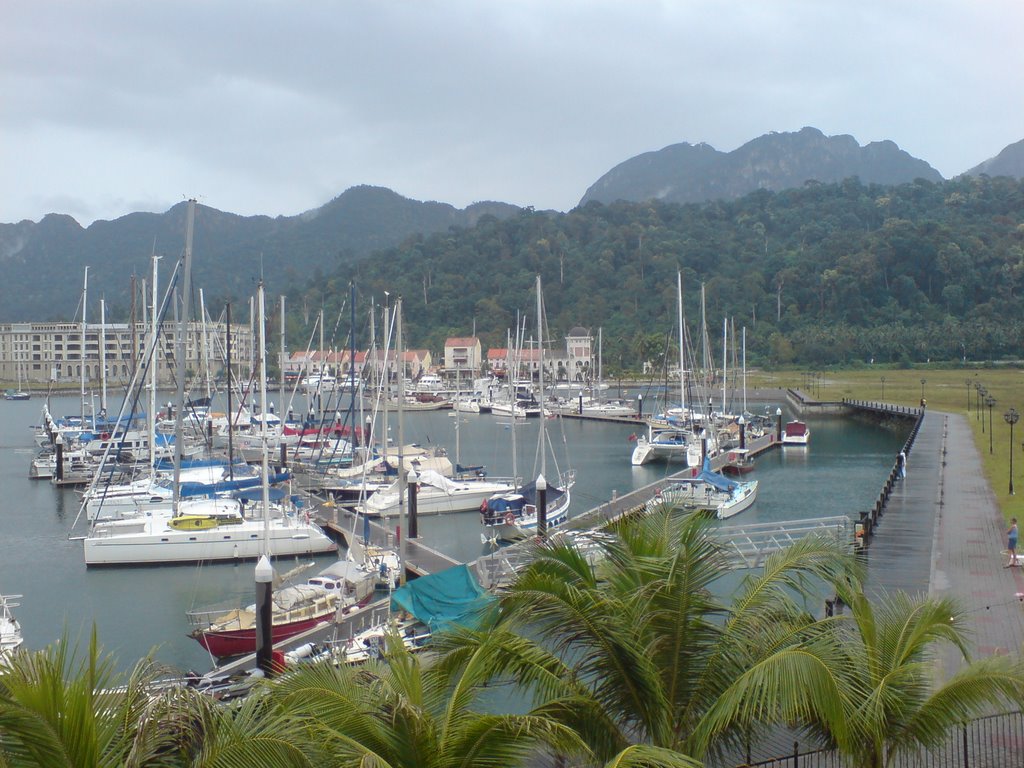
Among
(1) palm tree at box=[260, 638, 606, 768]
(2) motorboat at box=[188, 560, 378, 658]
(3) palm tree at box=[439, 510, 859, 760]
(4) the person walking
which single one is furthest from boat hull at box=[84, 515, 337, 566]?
(1) palm tree at box=[260, 638, 606, 768]

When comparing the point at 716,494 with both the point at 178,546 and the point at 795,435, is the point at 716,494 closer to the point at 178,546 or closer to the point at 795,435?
the point at 178,546

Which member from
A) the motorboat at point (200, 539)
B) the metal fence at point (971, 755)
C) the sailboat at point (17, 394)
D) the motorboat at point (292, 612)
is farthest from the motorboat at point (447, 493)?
the sailboat at point (17, 394)

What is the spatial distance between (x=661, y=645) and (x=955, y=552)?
1747cm

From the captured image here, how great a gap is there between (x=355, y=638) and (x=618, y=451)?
140ft

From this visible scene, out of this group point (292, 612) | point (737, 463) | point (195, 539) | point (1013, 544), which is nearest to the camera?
point (292, 612)

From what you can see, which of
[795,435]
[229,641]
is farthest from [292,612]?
[795,435]

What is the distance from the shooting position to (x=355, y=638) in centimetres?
1912

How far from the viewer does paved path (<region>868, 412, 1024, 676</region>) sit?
55.5ft

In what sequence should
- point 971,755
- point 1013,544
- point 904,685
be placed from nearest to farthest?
point 904,685 < point 971,755 < point 1013,544

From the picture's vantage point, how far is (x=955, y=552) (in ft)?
75.7

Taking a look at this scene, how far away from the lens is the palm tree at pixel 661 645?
7422mm

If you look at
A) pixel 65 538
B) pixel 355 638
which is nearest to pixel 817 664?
pixel 355 638

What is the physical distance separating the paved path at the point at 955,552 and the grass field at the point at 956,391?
232 cm

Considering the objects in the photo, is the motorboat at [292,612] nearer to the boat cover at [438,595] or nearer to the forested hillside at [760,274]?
the boat cover at [438,595]
